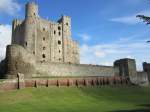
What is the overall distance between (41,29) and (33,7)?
20.9 feet

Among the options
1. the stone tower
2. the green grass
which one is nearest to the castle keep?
the stone tower

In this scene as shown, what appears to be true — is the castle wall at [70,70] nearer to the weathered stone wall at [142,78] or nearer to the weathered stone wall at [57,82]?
the weathered stone wall at [142,78]

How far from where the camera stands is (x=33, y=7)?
73.9m

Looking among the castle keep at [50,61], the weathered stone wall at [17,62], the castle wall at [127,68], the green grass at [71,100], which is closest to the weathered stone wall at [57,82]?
the castle keep at [50,61]

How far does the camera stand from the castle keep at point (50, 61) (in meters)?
46.0

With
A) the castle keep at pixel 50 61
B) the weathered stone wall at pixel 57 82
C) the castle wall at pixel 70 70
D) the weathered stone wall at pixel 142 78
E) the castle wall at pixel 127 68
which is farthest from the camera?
the weathered stone wall at pixel 142 78

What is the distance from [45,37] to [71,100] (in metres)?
41.7

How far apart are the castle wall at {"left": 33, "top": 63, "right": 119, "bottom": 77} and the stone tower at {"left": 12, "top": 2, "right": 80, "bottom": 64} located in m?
14.6

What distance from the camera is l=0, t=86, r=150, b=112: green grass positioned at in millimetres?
27781

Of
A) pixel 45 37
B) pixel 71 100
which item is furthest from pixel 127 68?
pixel 71 100

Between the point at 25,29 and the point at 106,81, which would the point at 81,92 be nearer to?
the point at 106,81

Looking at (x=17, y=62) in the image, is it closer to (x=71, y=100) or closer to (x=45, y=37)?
(x=71, y=100)

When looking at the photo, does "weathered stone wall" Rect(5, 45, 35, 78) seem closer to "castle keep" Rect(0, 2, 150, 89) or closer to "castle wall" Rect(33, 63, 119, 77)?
"castle keep" Rect(0, 2, 150, 89)

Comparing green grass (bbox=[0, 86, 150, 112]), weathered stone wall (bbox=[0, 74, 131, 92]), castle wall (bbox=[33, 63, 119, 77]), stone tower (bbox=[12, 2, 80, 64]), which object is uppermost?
stone tower (bbox=[12, 2, 80, 64])
